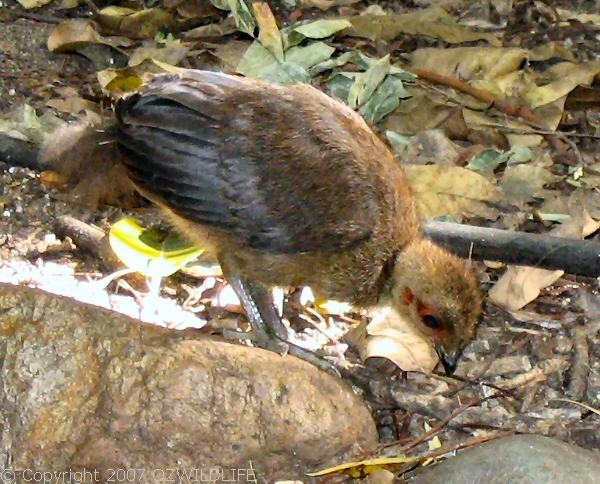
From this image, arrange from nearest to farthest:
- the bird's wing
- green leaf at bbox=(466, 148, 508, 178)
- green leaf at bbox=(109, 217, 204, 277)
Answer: the bird's wing
green leaf at bbox=(109, 217, 204, 277)
green leaf at bbox=(466, 148, 508, 178)

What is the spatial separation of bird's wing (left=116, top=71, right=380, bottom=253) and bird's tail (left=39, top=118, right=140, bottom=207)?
21 centimetres

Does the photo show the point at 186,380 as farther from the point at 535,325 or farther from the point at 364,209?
the point at 535,325

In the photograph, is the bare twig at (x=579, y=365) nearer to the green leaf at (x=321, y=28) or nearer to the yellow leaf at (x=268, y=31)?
the yellow leaf at (x=268, y=31)

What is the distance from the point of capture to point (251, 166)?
4605 mm

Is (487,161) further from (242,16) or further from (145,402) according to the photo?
(145,402)

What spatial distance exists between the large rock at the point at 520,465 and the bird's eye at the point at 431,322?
0.73 m

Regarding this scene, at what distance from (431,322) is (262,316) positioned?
75 centimetres

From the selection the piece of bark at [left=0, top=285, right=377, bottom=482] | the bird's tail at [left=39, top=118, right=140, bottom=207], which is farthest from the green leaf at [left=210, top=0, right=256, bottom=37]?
the piece of bark at [left=0, top=285, right=377, bottom=482]

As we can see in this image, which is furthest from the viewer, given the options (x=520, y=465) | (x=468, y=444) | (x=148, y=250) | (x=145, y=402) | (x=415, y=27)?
(x=415, y=27)

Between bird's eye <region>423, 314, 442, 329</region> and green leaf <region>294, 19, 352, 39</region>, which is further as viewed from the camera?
green leaf <region>294, 19, 352, 39</region>

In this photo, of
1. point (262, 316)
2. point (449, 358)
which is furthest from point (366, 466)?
point (262, 316)

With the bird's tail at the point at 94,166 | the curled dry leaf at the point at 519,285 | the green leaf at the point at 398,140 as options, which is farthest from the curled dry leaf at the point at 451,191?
the bird's tail at the point at 94,166

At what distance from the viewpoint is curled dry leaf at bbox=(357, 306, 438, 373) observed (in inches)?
197

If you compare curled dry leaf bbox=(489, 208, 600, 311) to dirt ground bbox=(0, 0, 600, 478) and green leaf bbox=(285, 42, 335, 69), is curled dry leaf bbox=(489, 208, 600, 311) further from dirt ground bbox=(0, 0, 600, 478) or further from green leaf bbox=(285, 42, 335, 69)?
green leaf bbox=(285, 42, 335, 69)
